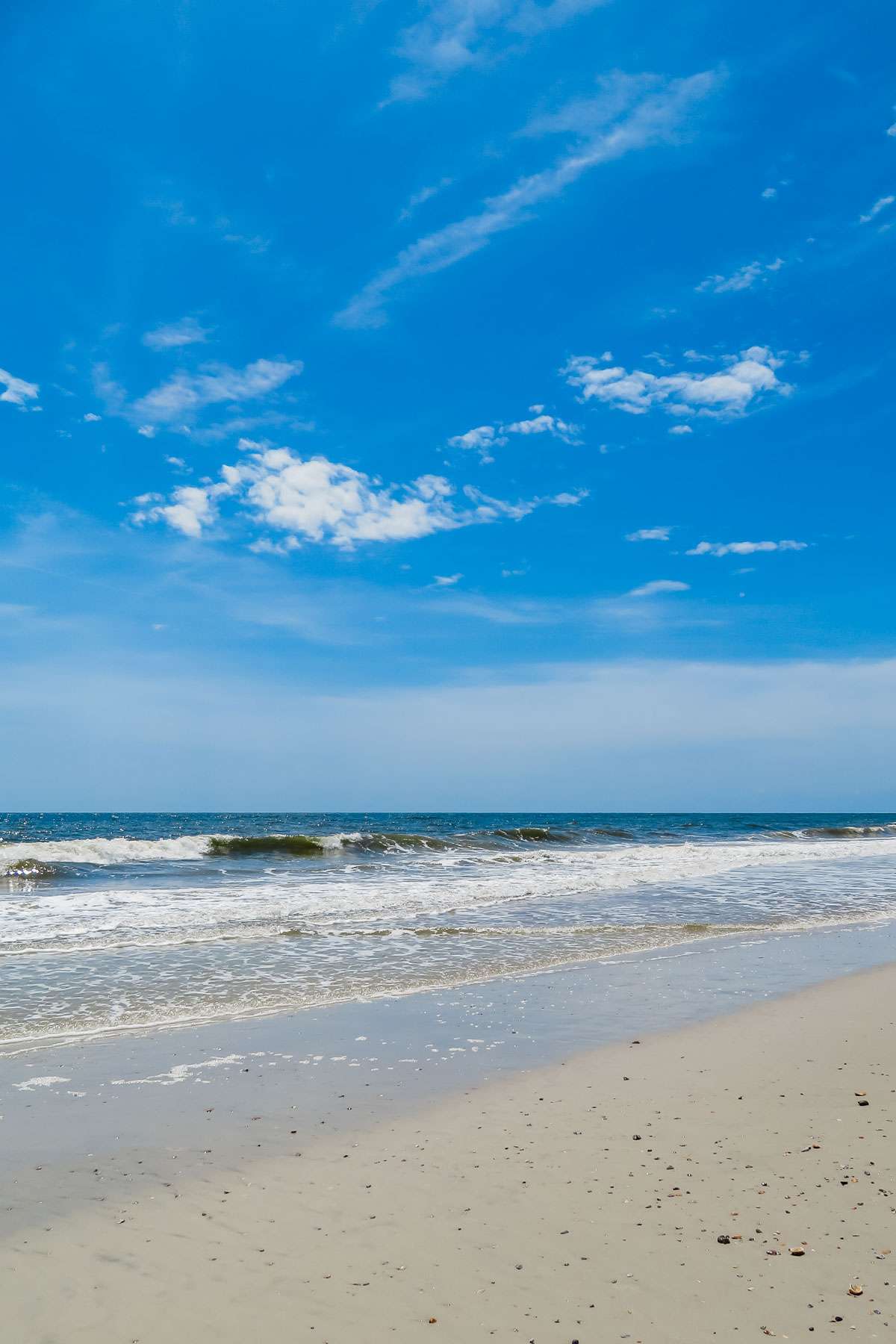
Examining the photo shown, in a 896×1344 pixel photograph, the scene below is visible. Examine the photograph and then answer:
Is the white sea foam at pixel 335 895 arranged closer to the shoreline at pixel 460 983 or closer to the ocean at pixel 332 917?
the ocean at pixel 332 917

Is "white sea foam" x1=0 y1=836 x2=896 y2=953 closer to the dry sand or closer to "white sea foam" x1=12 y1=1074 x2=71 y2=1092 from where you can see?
"white sea foam" x1=12 y1=1074 x2=71 y2=1092

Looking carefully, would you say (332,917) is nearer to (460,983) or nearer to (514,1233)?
(460,983)

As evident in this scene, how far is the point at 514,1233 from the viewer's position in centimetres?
371

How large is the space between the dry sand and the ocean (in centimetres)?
374

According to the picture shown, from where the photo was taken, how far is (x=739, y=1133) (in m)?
4.80

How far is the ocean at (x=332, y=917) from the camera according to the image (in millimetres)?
8977

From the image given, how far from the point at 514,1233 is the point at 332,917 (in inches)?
456

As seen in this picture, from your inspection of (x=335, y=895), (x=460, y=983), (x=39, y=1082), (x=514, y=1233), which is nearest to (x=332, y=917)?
(x=335, y=895)

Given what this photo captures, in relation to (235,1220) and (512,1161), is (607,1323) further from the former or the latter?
(235,1220)

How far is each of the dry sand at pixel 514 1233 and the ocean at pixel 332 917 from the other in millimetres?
3739

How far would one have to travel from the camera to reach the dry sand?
10.2ft

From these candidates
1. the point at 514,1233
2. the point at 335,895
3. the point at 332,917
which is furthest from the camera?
the point at 335,895

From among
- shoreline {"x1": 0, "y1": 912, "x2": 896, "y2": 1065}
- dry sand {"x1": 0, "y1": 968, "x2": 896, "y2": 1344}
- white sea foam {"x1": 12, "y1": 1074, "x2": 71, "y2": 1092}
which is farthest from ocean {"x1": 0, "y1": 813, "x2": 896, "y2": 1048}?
dry sand {"x1": 0, "y1": 968, "x2": 896, "y2": 1344}

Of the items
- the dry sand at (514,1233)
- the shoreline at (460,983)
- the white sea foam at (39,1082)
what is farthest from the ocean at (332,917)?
the dry sand at (514,1233)
